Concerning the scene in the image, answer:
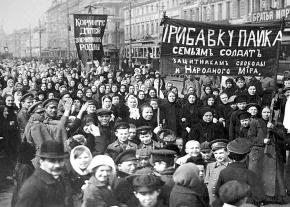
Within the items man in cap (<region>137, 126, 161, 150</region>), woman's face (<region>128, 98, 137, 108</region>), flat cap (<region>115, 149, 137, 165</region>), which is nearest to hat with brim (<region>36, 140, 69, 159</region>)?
flat cap (<region>115, 149, 137, 165</region>)

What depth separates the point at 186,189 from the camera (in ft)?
13.5

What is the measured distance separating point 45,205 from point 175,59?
4805 millimetres

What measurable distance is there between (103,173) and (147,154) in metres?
1.69

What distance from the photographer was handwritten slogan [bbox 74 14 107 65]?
16484 millimetres

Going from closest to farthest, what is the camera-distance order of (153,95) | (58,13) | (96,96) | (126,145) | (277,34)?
(126,145), (277,34), (153,95), (96,96), (58,13)

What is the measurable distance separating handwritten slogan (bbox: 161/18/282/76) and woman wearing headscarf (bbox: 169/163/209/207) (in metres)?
4.23

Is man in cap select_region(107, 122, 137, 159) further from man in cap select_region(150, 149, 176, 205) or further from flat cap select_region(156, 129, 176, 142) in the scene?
man in cap select_region(150, 149, 176, 205)

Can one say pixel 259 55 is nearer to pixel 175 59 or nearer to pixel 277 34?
pixel 277 34

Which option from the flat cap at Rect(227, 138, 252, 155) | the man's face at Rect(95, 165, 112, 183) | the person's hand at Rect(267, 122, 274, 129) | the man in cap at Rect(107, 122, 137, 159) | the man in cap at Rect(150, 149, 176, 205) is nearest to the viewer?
the man's face at Rect(95, 165, 112, 183)

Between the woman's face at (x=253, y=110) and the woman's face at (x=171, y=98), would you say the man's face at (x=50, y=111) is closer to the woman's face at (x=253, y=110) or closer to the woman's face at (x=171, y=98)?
the woman's face at (x=253, y=110)

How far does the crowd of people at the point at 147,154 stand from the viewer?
156 inches

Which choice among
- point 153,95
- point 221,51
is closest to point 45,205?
point 221,51

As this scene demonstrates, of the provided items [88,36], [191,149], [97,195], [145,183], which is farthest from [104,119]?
[88,36]

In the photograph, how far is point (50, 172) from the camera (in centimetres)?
391
